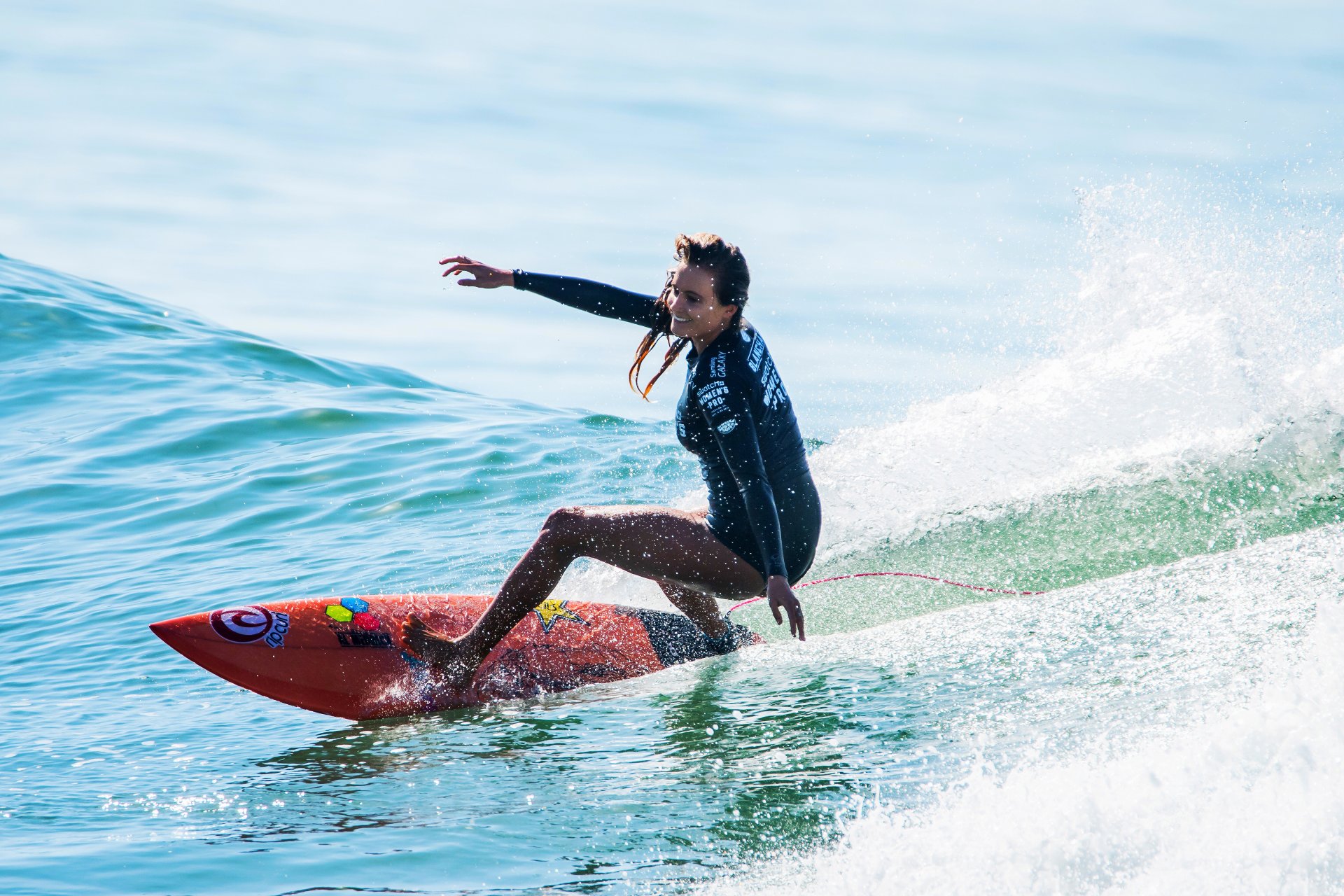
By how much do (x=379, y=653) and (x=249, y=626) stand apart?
0.59 metres

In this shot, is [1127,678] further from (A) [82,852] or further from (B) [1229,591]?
(A) [82,852]

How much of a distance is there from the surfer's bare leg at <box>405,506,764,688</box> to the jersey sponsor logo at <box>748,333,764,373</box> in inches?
26.7

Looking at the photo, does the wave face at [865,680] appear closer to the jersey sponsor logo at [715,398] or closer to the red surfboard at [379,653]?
the red surfboard at [379,653]

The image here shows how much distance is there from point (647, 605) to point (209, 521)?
173 inches

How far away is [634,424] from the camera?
1411 centimetres

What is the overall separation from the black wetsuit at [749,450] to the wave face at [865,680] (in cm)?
62

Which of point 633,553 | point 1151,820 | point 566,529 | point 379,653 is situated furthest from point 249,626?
point 1151,820

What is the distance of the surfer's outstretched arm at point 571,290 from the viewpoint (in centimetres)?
520

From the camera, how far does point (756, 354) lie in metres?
4.66

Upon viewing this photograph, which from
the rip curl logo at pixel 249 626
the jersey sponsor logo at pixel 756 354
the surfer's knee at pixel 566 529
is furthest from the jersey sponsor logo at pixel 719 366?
the rip curl logo at pixel 249 626

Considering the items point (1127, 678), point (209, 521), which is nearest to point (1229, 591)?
point (1127, 678)

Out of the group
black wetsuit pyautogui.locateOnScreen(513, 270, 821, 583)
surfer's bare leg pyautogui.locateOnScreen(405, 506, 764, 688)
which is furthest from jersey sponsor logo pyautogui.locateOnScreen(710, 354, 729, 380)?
surfer's bare leg pyautogui.locateOnScreen(405, 506, 764, 688)

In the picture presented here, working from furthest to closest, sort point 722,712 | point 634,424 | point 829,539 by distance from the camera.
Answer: point 634,424 → point 829,539 → point 722,712

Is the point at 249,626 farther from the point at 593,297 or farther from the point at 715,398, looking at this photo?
the point at 715,398
